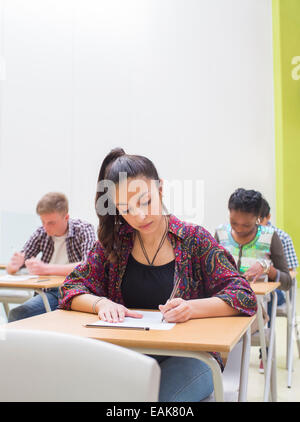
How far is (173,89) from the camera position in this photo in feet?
15.8

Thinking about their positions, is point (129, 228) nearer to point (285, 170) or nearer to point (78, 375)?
point (78, 375)

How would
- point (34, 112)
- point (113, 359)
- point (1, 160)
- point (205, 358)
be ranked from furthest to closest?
point (34, 112)
point (1, 160)
point (205, 358)
point (113, 359)

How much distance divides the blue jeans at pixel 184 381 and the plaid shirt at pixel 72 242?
5.88 ft

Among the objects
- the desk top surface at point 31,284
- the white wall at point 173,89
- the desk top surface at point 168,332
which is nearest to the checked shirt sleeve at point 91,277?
the desk top surface at point 168,332

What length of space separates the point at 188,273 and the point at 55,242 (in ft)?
5.88

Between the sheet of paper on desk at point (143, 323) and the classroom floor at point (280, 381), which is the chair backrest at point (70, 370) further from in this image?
the classroom floor at point (280, 381)

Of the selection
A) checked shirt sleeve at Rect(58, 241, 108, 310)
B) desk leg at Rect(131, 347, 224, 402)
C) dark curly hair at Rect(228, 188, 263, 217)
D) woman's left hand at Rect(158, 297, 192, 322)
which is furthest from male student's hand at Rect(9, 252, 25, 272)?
desk leg at Rect(131, 347, 224, 402)

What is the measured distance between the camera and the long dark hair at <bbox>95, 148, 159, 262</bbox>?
56.9 inches

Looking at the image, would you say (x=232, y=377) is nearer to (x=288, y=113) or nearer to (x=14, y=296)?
(x=14, y=296)

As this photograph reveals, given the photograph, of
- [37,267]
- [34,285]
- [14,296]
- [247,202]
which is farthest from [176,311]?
[14,296]

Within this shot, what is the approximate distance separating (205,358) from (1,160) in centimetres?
342
